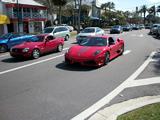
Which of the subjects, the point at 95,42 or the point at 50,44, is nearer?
the point at 95,42

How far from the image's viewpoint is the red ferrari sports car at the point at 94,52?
1130 cm

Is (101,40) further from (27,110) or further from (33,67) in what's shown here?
(27,110)

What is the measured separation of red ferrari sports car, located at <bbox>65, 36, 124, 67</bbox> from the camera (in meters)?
11.3

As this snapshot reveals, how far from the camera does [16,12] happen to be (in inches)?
1718

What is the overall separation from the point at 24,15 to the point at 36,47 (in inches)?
1278

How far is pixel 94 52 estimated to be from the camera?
1153 cm

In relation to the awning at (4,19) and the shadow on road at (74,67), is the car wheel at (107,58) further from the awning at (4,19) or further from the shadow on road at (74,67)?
the awning at (4,19)

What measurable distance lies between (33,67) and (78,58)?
2.24m

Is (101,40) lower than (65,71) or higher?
higher

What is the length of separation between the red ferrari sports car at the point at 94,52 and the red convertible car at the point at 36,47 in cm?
308

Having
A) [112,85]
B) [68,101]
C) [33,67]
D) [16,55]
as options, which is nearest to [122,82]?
[112,85]

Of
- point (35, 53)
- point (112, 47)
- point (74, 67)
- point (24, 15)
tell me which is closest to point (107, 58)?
point (112, 47)

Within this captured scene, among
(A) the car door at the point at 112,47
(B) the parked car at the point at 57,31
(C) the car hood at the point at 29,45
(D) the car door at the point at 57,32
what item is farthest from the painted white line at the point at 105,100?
(D) the car door at the point at 57,32

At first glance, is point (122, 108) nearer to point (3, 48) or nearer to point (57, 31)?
point (3, 48)
